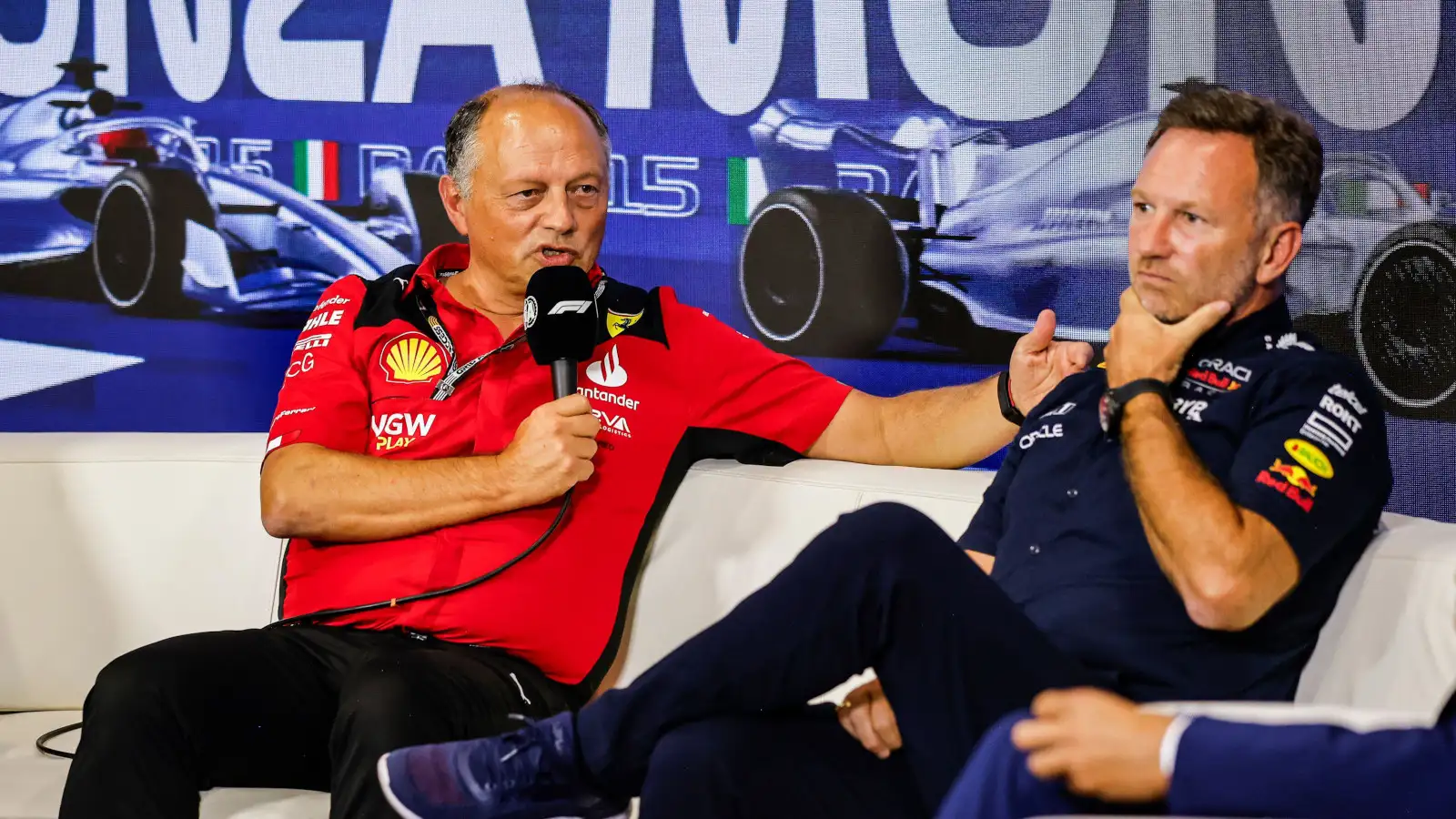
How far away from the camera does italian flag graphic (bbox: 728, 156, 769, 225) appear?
296 centimetres

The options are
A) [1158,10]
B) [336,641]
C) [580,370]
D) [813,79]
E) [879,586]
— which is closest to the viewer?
[879,586]

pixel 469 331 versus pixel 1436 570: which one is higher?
pixel 469 331

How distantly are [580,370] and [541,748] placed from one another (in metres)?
0.88

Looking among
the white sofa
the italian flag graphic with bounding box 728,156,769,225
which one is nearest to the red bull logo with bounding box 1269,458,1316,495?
the white sofa

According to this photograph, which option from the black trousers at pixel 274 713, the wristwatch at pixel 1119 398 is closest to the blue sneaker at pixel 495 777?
the black trousers at pixel 274 713

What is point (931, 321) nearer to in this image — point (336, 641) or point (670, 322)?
point (670, 322)

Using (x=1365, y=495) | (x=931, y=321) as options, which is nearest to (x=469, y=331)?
(x=931, y=321)

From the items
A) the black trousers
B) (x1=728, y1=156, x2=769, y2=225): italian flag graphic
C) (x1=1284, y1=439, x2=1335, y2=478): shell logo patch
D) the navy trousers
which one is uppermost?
(x1=728, y1=156, x2=769, y2=225): italian flag graphic

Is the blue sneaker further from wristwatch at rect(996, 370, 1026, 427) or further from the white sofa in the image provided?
wristwatch at rect(996, 370, 1026, 427)

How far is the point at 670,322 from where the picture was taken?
2438mm

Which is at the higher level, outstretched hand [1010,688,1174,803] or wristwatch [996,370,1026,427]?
wristwatch [996,370,1026,427]

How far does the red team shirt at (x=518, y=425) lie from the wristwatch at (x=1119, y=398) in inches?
25.5

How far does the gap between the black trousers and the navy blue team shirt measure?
74cm

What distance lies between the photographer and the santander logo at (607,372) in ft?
7.70
